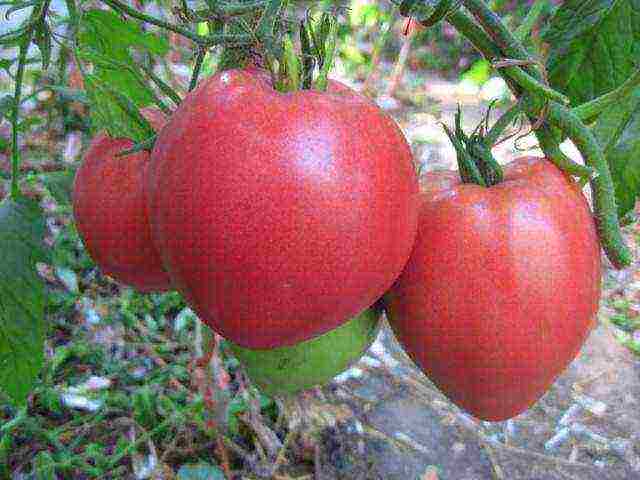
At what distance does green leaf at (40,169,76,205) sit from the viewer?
842 millimetres

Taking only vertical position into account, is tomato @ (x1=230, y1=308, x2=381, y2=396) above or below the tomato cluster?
below

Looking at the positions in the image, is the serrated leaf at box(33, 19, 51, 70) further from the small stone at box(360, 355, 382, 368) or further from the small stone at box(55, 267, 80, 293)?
the small stone at box(360, 355, 382, 368)

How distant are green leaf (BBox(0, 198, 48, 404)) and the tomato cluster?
0.12 metres

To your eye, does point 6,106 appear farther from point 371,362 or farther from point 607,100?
point 371,362

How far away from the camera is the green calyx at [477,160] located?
0.61 meters

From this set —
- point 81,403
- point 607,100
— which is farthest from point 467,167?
point 81,403

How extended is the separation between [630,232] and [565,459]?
100 cm

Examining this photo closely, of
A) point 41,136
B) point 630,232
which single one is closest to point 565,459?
point 630,232

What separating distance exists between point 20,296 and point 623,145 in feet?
1.92

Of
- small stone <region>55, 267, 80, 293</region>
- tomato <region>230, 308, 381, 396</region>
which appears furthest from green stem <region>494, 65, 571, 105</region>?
small stone <region>55, 267, 80, 293</region>

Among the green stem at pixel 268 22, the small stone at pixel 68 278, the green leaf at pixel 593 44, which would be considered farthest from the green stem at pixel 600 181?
the small stone at pixel 68 278

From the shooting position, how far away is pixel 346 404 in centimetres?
172

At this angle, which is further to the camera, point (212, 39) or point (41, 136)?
point (41, 136)

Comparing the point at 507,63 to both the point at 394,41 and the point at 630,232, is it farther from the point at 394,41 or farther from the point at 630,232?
the point at 394,41
